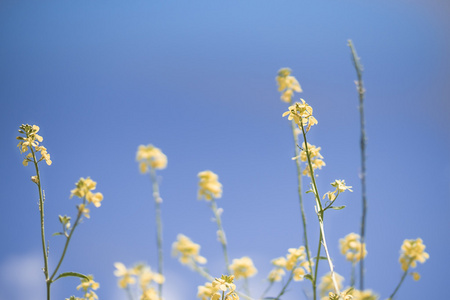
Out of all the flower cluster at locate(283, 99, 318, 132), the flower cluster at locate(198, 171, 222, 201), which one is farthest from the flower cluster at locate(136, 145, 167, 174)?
the flower cluster at locate(283, 99, 318, 132)

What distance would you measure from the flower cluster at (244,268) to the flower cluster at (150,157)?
152cm

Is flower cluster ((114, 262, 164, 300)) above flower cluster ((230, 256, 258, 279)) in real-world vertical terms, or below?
below

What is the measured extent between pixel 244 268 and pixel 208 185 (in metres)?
1.07

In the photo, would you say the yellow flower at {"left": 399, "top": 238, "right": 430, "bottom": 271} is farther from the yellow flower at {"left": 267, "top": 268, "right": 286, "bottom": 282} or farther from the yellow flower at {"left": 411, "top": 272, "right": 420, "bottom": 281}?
the yellow flower at {"left": 267, "top": 268, "right": 286, "bottom": 282}

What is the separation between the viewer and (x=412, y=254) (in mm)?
2158

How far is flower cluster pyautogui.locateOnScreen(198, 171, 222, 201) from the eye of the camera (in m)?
2.27

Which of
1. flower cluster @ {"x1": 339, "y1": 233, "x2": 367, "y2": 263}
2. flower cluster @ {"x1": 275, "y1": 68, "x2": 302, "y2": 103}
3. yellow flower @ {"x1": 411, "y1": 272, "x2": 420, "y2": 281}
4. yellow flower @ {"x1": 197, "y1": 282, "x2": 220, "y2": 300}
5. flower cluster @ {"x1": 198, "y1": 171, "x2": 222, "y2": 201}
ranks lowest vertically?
yellow flower @ {"x1": 411, "y1": 272, "x2": 420, "y2": 281}

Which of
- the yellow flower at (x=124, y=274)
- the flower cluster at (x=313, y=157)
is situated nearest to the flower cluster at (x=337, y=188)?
the flower cluster at (x=313, y=157)

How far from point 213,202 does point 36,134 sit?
1725 millimetres

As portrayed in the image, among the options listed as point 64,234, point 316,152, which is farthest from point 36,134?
point 316,152

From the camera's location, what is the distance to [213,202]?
2.28 meters

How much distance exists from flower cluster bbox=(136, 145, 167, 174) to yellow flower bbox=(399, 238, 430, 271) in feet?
5.45

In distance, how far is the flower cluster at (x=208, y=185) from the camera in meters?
2.27

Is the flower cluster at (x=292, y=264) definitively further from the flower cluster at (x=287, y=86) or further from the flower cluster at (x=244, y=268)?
the flower cluster at (x=287, y=86)
